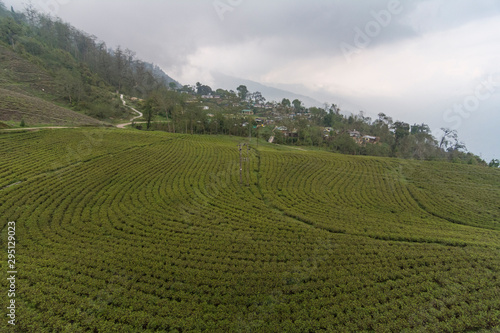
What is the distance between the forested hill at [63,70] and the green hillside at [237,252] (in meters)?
51.1

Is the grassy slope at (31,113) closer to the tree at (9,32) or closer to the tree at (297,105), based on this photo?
the tree at (9,32)

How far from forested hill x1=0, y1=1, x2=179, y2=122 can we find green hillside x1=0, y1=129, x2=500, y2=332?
51.1 metres

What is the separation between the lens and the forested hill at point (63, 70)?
65.2 metres

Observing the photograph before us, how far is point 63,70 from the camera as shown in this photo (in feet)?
234

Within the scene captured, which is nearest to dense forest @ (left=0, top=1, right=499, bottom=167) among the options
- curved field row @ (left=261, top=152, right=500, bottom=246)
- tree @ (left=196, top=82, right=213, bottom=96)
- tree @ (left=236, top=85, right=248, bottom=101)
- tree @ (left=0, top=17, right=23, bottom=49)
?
tree @ (left=0, top=17, right=23, bottom=49)

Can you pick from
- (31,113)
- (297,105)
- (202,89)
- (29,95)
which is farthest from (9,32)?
(297,105)

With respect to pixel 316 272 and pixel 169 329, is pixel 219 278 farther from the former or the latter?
pixel 316 272

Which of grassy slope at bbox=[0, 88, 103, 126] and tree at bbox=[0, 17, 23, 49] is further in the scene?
tree at bbox=[0, 17, 23, 49]

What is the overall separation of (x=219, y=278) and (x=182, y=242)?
4.11 m

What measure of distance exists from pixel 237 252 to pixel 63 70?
95.9 m

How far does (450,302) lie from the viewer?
32.2 ft

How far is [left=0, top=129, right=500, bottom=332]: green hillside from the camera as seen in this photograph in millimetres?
9055

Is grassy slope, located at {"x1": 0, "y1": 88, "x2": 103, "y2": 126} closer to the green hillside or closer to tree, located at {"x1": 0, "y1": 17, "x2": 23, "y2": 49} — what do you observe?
the green hillside

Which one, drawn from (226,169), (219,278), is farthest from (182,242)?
(226,169)
